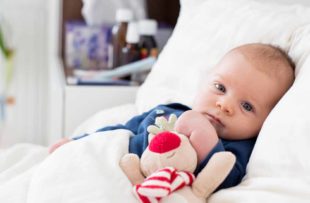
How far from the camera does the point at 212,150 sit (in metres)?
0.88

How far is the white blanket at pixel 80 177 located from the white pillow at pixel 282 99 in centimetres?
16

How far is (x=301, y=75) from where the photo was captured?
0.91 meters

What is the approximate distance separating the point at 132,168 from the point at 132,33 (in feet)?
2.99

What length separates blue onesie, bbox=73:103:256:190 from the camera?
35.3 inches

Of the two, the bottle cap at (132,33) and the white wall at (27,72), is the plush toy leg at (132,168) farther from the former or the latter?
the white wall at (27,72)

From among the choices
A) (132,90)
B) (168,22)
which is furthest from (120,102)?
(168,22)

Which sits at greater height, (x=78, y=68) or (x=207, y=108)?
(x=207, y=108)

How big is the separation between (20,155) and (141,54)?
68cm

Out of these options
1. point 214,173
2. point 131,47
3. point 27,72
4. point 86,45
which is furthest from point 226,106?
point 27,72

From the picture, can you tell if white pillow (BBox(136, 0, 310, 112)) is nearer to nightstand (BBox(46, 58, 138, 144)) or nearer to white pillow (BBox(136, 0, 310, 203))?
white pillow (BBox(136, 0, 310, 203))

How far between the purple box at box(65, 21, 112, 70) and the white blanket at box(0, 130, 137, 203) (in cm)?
92

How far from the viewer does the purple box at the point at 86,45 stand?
76.5 inches

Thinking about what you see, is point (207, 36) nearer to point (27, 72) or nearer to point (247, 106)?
point (247, 106)

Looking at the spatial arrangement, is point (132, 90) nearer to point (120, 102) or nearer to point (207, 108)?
point (120, 102)
